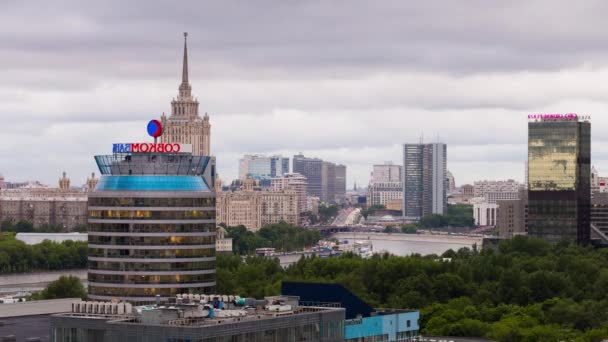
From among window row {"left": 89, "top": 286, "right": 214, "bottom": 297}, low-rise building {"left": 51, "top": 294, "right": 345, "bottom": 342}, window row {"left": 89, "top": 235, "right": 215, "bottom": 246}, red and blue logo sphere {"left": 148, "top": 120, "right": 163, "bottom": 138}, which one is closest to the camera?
low-rise building {"left": 51, "top": 294, "right": 345, "bottom": 342}

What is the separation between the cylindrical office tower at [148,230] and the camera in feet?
485

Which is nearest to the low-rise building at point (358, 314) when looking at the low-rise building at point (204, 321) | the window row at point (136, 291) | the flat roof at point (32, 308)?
the low-rise building at point (204, 321)

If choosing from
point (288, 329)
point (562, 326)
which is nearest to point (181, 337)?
point (288, 329)

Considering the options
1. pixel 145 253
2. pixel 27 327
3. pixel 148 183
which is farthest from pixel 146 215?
pixel 27 327

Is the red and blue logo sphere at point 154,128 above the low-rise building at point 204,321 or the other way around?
above

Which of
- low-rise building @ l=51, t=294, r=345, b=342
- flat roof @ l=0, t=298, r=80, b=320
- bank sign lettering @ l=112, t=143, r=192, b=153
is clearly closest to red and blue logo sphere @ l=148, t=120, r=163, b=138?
bank sign lettering @ l=112, t=143, r=192, b=153

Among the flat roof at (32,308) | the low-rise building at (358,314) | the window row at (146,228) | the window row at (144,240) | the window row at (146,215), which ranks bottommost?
the flat roof at (32,308)

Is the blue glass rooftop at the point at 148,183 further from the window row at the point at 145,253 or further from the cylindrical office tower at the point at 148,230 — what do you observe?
the window row at the point at 145,253

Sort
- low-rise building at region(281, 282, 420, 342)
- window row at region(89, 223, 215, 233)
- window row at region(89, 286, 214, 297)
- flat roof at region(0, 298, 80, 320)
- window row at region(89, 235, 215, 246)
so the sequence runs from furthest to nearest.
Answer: flat roof at region(0, 298, 80, 320), window row at region(89, 223, 215, 233), window row at region(89, 235, 215, 246), window row at region(89, 286, 214, 297), low-rise building at region(281, 282, 420, 342)

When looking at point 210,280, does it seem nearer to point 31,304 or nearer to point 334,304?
point 31,304

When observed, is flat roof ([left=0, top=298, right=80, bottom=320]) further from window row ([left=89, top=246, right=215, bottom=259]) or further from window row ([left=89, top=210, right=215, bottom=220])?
window row ([left=89, top=210, right=215, bottom=220])

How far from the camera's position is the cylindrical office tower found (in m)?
148

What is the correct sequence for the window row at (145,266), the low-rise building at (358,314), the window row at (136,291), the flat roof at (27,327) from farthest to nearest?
the window row at (145,266) → the window row at (136,291) → the flat roof at (27,327) → the low-rise building at (358,314)

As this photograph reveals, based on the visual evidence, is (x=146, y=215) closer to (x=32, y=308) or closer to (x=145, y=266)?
(x=145, y=266)
